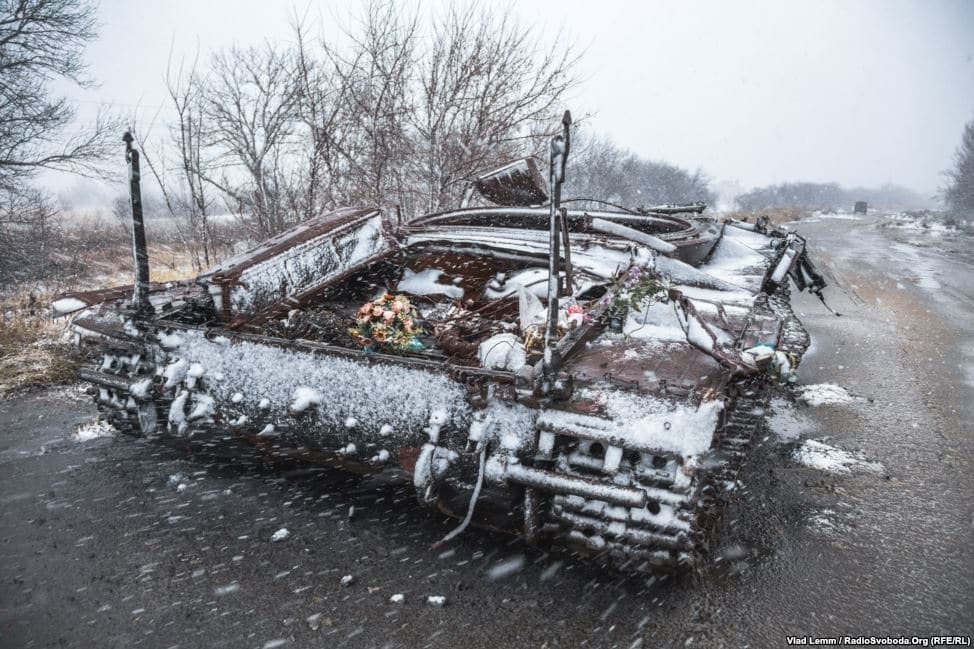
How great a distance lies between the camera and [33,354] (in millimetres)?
6508

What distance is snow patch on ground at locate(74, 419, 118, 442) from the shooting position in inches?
178

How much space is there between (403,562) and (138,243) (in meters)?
2.65

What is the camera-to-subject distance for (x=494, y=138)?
437 inches

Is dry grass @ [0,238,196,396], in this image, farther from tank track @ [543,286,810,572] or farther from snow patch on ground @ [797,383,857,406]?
snow patch on ground @ [797,383,857,406]

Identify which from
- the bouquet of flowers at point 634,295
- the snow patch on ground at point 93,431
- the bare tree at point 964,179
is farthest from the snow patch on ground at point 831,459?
the bare tree at point 964,179

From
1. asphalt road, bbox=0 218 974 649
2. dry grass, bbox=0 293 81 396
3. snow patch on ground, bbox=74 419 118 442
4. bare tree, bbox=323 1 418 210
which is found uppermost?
bare tree, bbox=323 1 418 210

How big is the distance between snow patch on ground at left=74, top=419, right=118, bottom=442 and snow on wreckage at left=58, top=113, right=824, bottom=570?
0.51 m

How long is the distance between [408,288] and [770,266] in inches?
131

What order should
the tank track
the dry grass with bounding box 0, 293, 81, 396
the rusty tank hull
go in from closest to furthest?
the tank track → the rusty tank hull → the dry grass with bounding box 0, 293, 81, 396

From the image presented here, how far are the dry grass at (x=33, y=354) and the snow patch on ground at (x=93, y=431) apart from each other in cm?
160

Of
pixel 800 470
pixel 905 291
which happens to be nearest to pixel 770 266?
pixel 800 470

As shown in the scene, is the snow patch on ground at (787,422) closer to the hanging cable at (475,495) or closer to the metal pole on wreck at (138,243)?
the hanging cable at (475,495)

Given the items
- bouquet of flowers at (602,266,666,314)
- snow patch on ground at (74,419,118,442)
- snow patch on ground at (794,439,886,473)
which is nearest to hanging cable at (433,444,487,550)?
bouquet of flowers at (602,266,666,314)

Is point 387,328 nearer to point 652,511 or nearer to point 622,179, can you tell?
point 652,511
